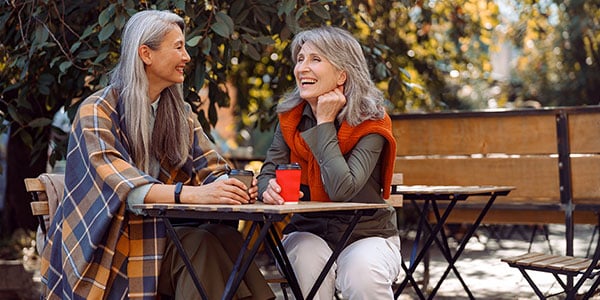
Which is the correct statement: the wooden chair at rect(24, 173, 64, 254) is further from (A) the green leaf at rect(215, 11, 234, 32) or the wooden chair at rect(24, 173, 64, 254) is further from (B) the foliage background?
(A) the green leaf at rect(215, 11, 234, 32)

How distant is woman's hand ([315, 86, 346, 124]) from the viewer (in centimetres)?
366

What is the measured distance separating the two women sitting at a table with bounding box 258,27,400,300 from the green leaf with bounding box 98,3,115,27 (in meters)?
1.25

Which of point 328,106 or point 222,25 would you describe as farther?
point 222,25

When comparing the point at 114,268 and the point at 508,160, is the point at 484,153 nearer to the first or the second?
the point at 508,160

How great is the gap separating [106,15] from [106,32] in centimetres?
9

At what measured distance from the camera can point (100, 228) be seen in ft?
10.8

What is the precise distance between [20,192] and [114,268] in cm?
482

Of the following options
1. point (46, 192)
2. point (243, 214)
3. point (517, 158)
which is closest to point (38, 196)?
point (46, 192)

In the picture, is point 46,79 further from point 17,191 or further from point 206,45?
point 17,191

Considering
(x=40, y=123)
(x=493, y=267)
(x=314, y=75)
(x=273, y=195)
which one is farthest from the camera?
(x=493, y=267)

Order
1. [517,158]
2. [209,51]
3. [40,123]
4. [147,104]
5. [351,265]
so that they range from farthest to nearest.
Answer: [517,158] < [40,123] < [209,51] < [147,104] < [351,265]

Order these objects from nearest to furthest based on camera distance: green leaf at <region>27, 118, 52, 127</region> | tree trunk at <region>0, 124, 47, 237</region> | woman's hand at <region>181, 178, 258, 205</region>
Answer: woman's hand at <region>181, 178, 258, 205</region> < green leaf at <region>27, 118, 52, 127</region> < tree trunk at <region>0, 124, 47, 237</region>

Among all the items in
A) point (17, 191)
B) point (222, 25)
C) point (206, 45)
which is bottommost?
point (17, 191)

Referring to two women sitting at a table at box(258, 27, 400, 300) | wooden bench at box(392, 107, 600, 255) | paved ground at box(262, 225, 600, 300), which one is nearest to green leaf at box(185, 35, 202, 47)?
two women sitting at a table at box(258, 27, 400, 300)
